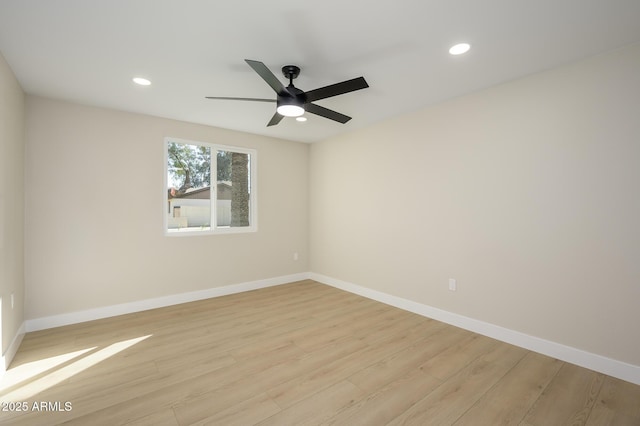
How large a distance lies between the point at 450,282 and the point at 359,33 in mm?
2700

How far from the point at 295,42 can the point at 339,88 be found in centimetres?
→ 47

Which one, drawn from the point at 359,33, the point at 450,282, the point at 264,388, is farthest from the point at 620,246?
the point at 264,388

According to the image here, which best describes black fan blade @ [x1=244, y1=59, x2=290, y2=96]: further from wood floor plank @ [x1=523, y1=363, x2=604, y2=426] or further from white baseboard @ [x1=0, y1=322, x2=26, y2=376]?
white baseboard @ [x1=0, y1=322, x2=26, y2=376]

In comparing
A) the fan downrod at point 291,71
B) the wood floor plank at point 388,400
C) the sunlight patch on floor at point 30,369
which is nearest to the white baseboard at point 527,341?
the wood floor plank at point 388,400

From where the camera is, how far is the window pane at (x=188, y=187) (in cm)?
393

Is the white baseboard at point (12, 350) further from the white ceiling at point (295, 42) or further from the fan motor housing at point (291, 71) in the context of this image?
the fan motor housing at point (291, 71)

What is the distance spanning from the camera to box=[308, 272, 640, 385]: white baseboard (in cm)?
216

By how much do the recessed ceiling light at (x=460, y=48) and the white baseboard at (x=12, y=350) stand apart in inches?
170

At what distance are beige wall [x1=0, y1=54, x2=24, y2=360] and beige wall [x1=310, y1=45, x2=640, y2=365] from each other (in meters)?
3.83

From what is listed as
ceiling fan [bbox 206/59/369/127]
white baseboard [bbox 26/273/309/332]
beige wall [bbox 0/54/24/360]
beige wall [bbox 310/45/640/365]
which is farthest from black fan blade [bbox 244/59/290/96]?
white baseboard [bbox 26/273/309/332]

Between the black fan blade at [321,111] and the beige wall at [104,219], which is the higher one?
the black fan blade at [321,111]

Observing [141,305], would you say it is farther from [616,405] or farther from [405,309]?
[616,405]

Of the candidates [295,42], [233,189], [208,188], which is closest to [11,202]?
[208,188]

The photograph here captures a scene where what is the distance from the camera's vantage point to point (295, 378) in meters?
2.16
